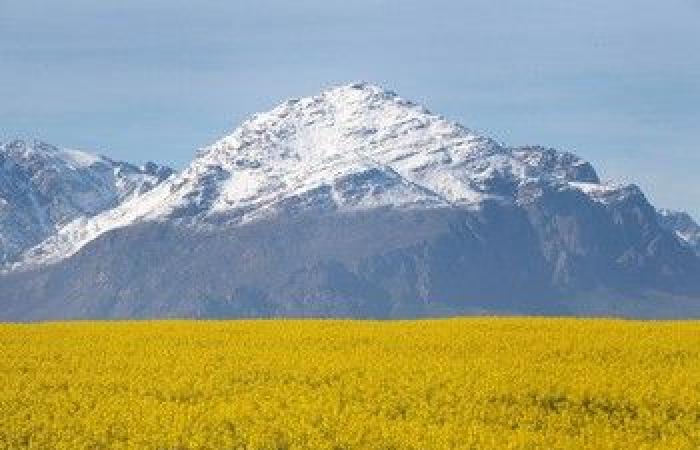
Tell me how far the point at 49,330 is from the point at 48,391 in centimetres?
1627

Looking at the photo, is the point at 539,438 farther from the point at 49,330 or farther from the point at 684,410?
the point at 49,330

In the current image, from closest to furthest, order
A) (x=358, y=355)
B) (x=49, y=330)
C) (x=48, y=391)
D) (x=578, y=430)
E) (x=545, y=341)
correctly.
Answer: (x=578, y=430) → (x=48, y=391) → (x=358, y=355) → (x=545, y=341) → (x=49, y=330)

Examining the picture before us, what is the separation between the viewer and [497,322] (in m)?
43.3

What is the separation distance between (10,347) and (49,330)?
6959mm

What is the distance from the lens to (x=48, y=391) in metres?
27.3

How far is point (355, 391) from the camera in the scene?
87.5 ft

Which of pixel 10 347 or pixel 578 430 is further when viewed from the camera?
pixel 10 347

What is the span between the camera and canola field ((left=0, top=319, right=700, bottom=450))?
74.0 feet

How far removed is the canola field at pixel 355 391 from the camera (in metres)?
22.6

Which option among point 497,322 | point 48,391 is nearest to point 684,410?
point 48,391

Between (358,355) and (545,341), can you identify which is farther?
(545,341)

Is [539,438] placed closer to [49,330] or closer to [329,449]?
[329,449]

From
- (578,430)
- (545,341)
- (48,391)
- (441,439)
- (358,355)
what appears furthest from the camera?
(545,341)

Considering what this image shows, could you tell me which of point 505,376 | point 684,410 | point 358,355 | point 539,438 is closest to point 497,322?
point 358,355
